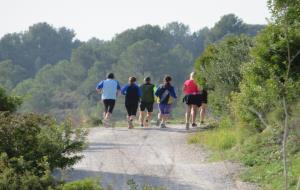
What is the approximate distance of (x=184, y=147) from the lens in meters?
16.2

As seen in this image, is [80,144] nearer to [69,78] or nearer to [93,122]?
[93,122]

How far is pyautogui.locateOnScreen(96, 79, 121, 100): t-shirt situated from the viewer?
20.2 m

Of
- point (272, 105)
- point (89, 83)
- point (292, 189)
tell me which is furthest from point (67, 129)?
point (89, 83)

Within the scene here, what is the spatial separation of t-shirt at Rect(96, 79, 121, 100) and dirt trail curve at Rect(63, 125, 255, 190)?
2070mm

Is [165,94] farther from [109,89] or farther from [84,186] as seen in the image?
[84,186]

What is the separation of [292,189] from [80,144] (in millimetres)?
3080

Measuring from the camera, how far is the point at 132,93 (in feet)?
65.9

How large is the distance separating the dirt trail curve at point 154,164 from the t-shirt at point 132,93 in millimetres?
1899

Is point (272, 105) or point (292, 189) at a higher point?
point (272, 105)

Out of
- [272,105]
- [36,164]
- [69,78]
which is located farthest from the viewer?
[69,78]

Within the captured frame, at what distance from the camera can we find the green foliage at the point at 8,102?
12.4 m

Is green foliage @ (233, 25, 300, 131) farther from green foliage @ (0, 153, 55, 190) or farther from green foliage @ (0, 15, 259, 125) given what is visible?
green foliage @ (0, 15, 259, 125)

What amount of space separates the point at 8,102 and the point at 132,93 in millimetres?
Result: 7882


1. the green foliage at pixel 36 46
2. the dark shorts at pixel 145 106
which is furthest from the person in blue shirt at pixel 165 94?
the green foliage at pixel 36 46
